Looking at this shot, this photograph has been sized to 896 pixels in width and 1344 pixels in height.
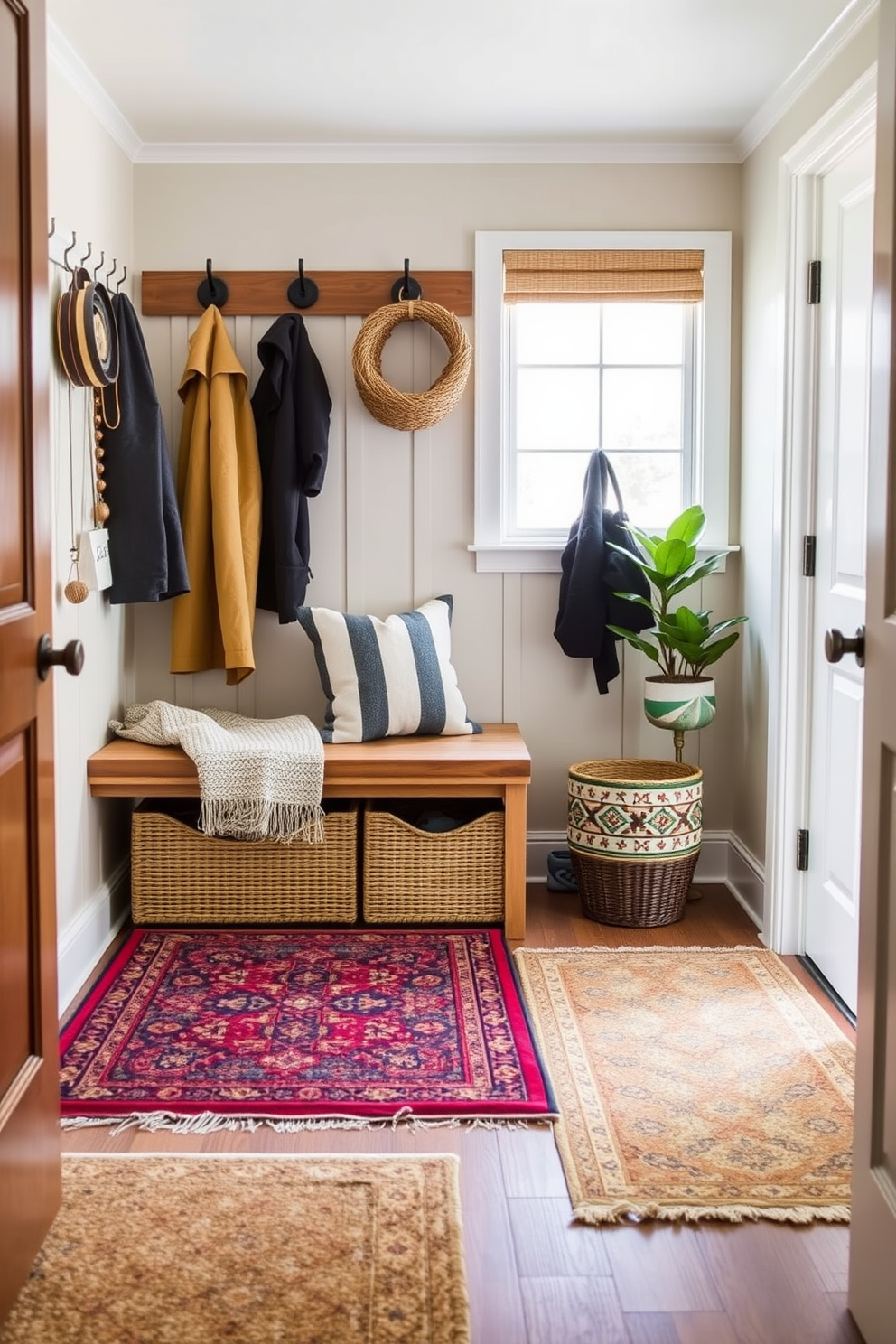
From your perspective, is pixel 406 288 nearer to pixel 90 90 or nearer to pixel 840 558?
pixel 90 90

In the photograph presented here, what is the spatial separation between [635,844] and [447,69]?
2197mm

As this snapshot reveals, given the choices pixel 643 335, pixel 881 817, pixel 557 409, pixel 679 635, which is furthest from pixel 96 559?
pixel 881 817

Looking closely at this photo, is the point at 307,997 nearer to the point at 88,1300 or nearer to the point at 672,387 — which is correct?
the point at 88,1300

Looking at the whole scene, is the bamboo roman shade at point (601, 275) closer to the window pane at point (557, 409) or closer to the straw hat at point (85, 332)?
the window pane at point (557, 409)

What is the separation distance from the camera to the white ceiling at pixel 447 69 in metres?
2.90

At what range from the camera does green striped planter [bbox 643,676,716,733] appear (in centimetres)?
368

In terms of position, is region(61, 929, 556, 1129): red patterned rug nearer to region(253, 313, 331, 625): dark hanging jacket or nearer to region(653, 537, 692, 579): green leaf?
region(253, 313, 331, 625): dark hanging jacket

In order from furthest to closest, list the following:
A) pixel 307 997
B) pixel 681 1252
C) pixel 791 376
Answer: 1. pixel 791 376
2. pixel 307 997
3. pixel 681 1252

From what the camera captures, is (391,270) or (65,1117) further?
(391,270)

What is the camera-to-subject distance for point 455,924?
11.9 ft

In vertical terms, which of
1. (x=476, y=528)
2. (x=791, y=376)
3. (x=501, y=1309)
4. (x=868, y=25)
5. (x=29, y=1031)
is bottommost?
(x=501, y=1309)

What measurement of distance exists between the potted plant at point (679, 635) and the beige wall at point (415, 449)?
33cm

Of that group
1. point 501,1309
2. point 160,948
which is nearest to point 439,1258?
point 501,1309

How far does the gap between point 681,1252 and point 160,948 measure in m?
1.85
